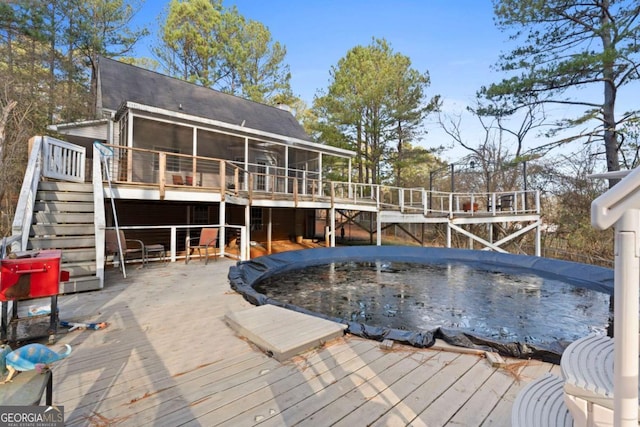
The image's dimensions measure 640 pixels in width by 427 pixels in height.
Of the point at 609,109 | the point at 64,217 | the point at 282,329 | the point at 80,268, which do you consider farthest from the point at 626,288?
the point at 609,109

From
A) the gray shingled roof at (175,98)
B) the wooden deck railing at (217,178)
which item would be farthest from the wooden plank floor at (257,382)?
the gray shingled roof at (175,98)

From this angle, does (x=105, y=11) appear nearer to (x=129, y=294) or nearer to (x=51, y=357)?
(x=129, y=294)

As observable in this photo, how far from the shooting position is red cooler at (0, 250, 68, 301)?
2445 millimetres

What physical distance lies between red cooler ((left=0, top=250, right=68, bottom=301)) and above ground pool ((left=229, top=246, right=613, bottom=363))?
2142 millimetres

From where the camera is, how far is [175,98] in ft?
40.9

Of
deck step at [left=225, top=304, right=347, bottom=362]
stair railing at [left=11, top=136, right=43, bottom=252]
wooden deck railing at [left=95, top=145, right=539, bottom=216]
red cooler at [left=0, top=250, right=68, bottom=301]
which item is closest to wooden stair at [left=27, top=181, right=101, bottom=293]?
stair railing at [left=11, top=136, right=43, bottom=252]

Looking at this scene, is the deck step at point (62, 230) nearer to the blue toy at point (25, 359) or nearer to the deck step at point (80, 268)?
the deck step at point (80, 268)

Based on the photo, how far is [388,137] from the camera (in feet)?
67.6

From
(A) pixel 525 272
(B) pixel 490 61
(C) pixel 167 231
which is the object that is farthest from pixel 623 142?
(C) pixel 167 231

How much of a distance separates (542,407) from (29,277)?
12.3 ft

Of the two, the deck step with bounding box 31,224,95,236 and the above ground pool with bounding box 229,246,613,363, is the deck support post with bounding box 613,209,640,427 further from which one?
the deck step with bounding box 31,224,95,236

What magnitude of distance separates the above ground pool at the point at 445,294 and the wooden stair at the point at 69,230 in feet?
7.17

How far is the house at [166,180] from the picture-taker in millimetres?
4855

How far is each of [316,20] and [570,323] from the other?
1798cm
